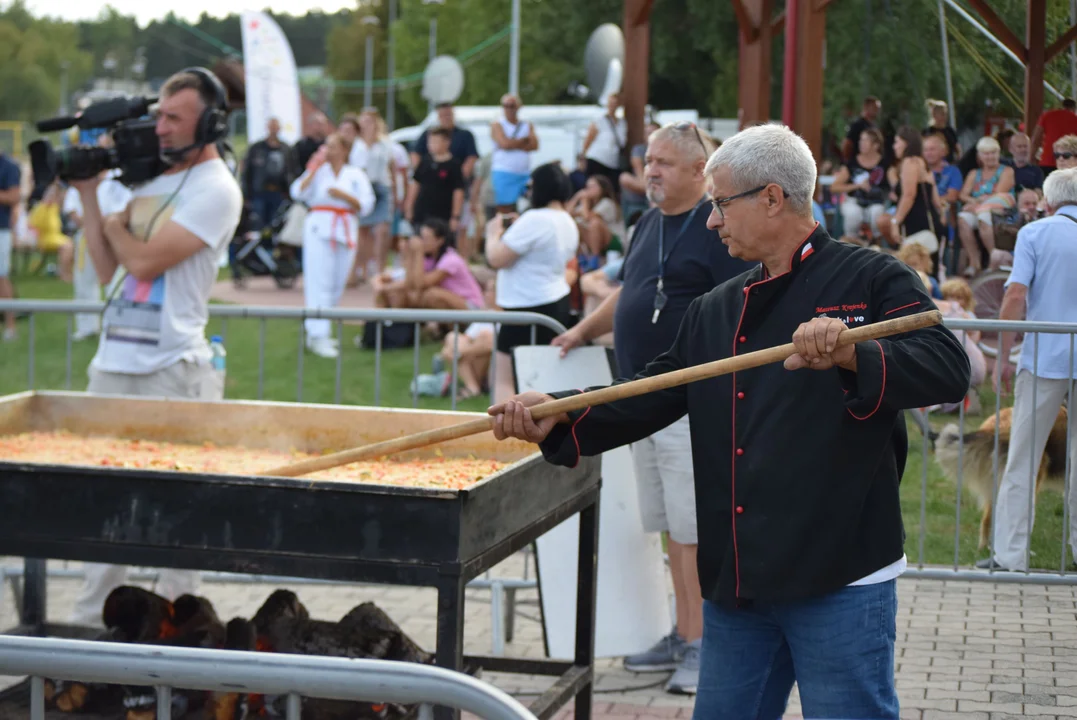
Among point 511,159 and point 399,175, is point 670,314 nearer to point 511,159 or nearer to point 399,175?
point 511,159

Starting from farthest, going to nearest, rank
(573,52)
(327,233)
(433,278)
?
(573,52)
(327,233)
(433,278)

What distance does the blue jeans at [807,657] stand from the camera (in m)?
3.24

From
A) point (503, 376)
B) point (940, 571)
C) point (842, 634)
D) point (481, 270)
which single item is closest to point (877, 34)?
point (503, 376)

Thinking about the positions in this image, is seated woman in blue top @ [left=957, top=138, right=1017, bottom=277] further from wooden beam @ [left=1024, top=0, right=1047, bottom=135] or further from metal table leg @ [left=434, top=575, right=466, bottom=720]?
metal table leg @ [left=434, top=575, right=466, bottom=720]

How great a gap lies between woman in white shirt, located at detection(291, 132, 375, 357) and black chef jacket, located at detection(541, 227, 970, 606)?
1010 cm

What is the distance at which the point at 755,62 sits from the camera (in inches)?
532

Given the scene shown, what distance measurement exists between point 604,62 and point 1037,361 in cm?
1380

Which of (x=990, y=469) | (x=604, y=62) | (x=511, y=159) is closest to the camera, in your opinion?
(x=990, y=469)

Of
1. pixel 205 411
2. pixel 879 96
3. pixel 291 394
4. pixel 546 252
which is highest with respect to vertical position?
pixel 879 96

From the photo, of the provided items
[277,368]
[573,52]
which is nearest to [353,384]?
[277,368]

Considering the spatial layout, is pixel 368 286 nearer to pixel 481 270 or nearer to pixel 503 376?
pixel 481 270

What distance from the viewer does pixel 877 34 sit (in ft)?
29.0

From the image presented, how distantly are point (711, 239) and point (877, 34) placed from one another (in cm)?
405

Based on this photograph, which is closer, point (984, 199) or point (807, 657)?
point (807, 657)
